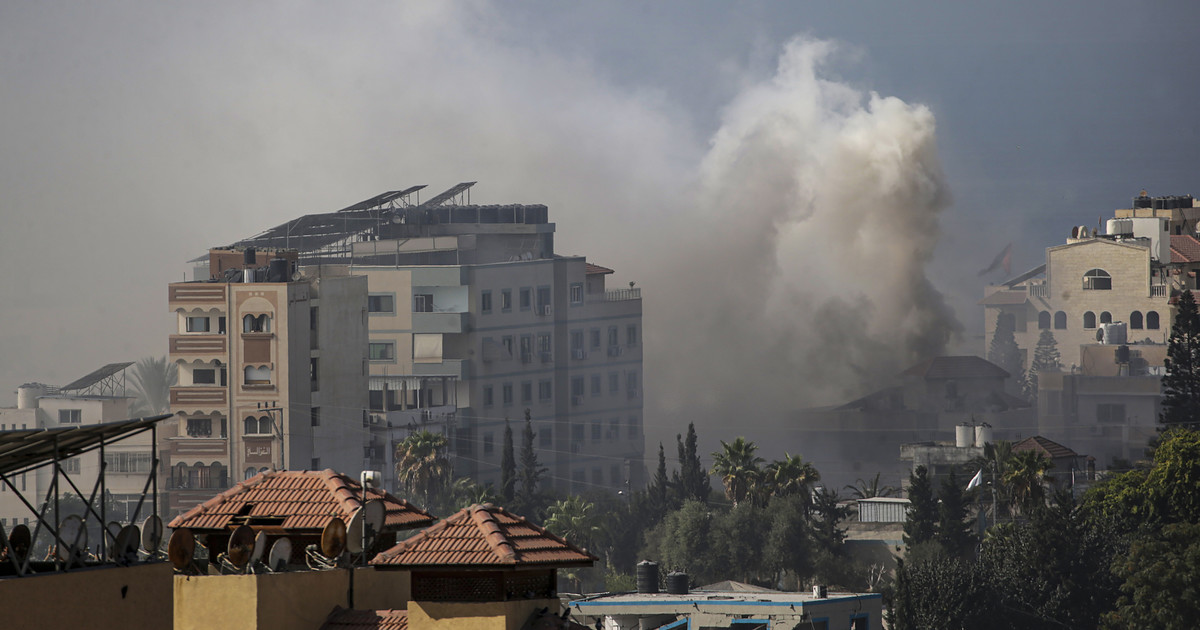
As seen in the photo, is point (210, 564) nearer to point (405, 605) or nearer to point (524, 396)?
point (405, 605)

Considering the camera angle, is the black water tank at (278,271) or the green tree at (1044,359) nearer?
the black water tank at (278,271)

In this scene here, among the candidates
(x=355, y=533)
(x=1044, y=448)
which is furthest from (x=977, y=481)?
(x=355, y=533)

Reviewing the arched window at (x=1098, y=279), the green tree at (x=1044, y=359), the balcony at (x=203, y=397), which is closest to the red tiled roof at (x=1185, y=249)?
the arched window at (x=1098, y=279)

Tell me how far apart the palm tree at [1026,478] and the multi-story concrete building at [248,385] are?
48.4 m

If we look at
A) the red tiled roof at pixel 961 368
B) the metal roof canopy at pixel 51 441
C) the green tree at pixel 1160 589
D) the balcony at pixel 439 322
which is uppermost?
the balcony at pixel 439 322

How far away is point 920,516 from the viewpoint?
100438 millimetres

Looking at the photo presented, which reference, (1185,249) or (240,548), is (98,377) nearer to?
(1185,249)

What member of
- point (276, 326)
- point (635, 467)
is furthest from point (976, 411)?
point (276, 326)

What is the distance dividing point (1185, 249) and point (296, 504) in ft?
540

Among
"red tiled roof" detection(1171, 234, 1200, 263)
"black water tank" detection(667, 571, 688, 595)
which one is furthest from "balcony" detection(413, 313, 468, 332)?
"black water tank" detection(667, 571, 688, 595)

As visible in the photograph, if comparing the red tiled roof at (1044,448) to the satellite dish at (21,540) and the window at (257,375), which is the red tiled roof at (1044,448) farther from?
the satellite dish at (21,540)

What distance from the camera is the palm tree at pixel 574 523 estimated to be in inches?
4545

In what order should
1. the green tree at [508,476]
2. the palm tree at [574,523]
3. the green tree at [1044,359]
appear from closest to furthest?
the palm tree at [574,523]
the green tree at [508,476]
the green tree at [1044,359]

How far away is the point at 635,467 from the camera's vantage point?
178500 millimetres
